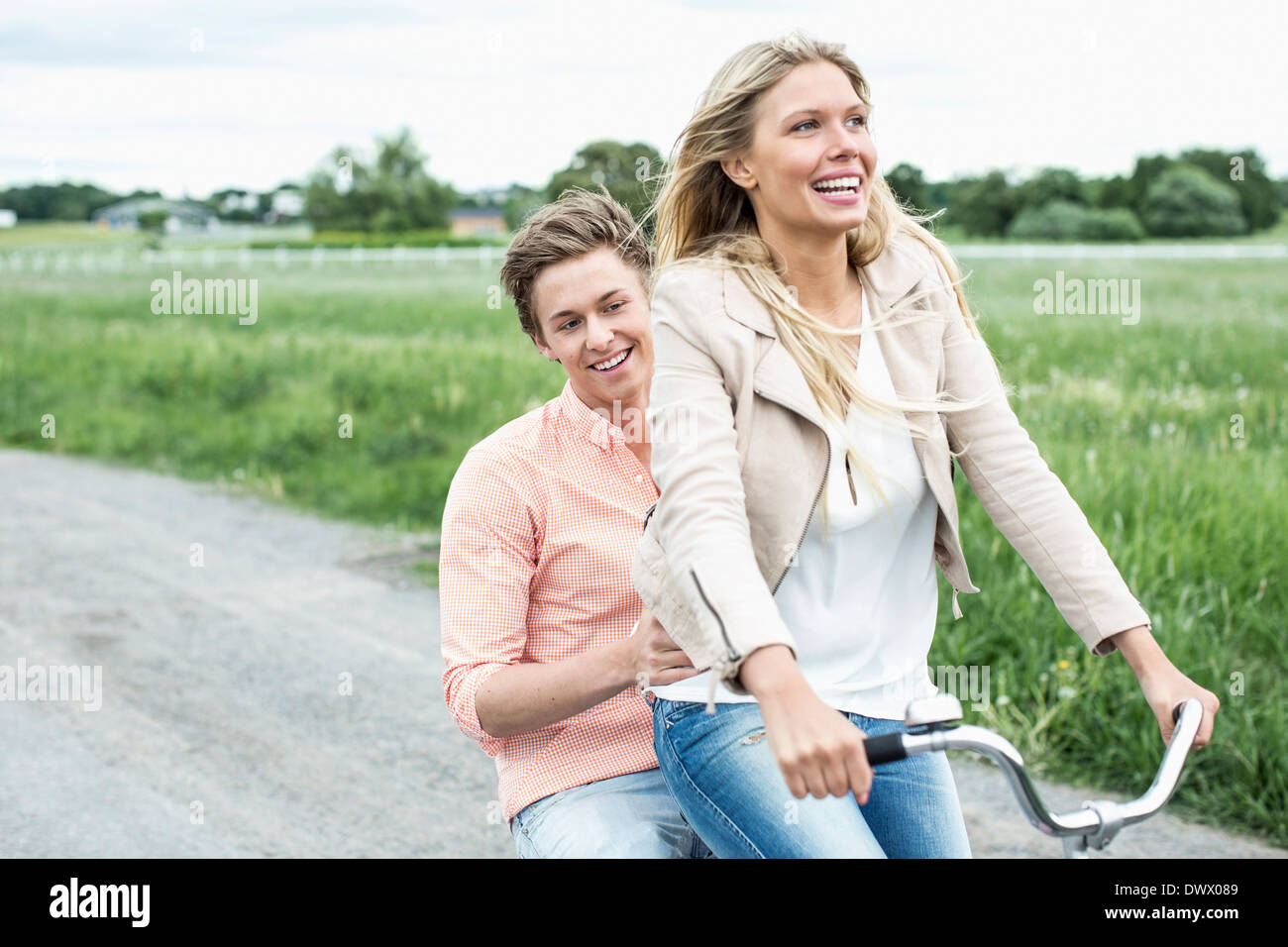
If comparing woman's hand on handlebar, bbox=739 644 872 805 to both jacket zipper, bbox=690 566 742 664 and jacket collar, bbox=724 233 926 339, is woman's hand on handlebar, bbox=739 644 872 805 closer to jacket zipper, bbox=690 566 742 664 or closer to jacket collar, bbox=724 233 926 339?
jacket zipper, bbox=690 566 742 664

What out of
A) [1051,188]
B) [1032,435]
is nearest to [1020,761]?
[1032,435]

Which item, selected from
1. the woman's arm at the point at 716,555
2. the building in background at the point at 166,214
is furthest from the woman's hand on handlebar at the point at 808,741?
the building in background at the point at 166,214

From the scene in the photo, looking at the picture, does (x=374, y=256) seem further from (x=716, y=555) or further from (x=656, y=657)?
(x=716, y=555)

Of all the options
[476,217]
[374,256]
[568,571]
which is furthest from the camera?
[476,217]

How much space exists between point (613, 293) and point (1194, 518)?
408 cm

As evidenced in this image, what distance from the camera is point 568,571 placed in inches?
102

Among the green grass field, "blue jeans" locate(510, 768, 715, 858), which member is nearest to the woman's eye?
"blue jeans" locate(510, 768, 715, 858)

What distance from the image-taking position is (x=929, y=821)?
2289 mm

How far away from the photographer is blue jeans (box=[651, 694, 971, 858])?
6.89 feet

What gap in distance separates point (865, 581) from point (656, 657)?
1.13 ft

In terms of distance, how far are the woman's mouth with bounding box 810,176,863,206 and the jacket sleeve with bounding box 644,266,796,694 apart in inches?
8.0
